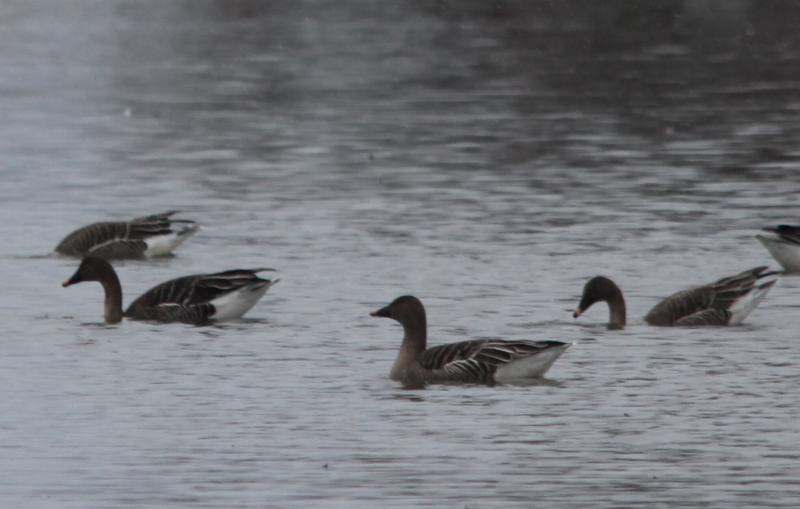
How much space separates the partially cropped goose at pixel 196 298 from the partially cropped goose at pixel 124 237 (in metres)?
3.62

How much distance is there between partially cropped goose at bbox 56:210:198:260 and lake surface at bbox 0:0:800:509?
260 mm

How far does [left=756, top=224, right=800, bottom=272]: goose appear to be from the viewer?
21.3 metres

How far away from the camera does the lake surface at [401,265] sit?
535 inches

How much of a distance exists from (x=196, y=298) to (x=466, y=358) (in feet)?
13.1

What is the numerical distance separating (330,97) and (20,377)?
87.1ft

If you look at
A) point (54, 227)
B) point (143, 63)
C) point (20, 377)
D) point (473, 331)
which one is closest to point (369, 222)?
point (54, 227)

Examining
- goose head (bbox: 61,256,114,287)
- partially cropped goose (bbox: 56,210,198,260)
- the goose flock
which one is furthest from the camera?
→ partially cropped goose (bbox: 56,210,198,260)

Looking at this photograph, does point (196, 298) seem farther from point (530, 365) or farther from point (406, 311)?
point (530, 365)

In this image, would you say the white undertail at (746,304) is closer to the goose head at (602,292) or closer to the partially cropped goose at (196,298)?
the goose head at (602,292)

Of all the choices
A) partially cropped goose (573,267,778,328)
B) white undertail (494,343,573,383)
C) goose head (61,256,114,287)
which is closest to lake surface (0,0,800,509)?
white undertail (494,343,573,383)

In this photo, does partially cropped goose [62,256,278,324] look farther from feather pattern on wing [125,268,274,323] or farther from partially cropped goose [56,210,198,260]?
partially cropped goose [56,210,198,260]

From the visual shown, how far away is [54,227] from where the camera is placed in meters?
26.3

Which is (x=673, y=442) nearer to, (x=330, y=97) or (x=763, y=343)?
(x=763, y=343)

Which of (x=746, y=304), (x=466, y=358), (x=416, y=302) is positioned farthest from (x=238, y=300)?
(x=746, y=304)
